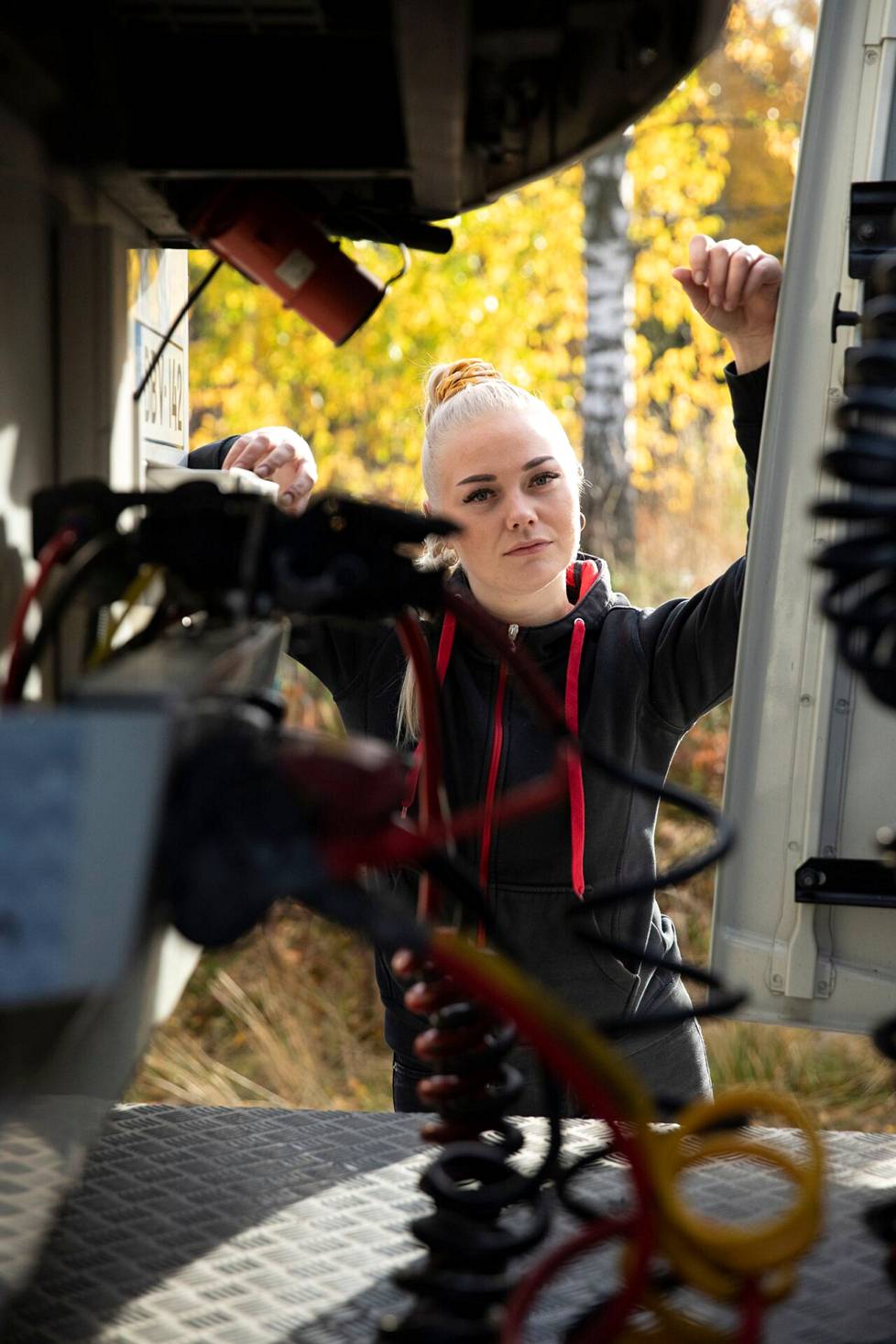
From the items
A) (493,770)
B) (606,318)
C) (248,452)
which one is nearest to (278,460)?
(248,452)

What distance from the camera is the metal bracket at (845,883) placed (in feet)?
6.30

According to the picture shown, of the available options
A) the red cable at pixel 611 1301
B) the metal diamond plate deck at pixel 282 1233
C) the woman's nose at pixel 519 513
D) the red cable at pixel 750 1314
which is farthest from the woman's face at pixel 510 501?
the red cable at pixel 750 1314

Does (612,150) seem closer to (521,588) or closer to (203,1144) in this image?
(521,588)

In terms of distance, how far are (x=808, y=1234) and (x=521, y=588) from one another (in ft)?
5.67

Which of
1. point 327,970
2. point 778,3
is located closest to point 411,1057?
point 327,970

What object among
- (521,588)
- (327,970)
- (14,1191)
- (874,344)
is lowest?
(327,970)

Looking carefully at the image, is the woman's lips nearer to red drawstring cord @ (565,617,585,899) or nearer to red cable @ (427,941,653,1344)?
red drawstring cord @ (565,617,585,899)

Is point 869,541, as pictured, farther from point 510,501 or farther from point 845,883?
point 510,501

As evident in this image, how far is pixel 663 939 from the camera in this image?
8.77 feet

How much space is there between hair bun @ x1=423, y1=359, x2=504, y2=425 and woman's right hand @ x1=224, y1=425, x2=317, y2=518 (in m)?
0.50

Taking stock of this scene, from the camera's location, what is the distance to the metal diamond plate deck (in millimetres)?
1278

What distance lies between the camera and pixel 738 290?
2254mm

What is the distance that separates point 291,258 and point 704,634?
1182 millimetres

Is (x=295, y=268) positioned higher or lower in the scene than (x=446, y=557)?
higher
